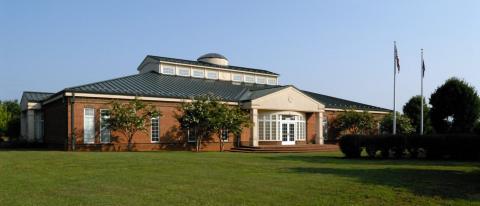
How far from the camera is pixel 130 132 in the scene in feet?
99.8

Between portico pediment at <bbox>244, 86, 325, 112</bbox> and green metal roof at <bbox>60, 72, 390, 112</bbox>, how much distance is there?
50cm

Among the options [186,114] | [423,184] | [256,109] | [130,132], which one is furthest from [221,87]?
[423,184]

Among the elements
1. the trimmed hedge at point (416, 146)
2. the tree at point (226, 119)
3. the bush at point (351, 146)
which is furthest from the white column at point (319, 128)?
the bush at point (351, 146)

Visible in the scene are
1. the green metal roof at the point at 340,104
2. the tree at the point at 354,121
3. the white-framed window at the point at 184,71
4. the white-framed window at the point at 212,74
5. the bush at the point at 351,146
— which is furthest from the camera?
the green metal roof at the point at 340,104

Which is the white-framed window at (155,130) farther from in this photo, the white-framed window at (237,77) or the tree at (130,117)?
the white-framed window at (237,77)

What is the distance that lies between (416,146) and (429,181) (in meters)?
11.4

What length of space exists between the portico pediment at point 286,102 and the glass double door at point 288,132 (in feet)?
4.94

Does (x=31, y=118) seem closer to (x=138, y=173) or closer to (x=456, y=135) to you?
(x=138, y=173)

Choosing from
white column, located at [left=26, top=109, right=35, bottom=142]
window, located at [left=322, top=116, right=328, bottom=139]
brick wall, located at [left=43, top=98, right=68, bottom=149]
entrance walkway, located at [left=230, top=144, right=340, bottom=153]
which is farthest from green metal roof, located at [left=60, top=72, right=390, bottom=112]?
white column, located at [left=26, top=109, right=35, bottom=142]

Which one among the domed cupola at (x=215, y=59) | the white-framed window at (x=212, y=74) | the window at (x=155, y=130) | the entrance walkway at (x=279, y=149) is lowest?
the entrance walkway at (x=279, y=149)

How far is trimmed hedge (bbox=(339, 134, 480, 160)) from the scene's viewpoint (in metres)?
21.5

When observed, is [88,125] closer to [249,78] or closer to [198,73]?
[198,73]

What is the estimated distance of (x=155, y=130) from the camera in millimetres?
32438

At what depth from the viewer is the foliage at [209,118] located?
3166cm
